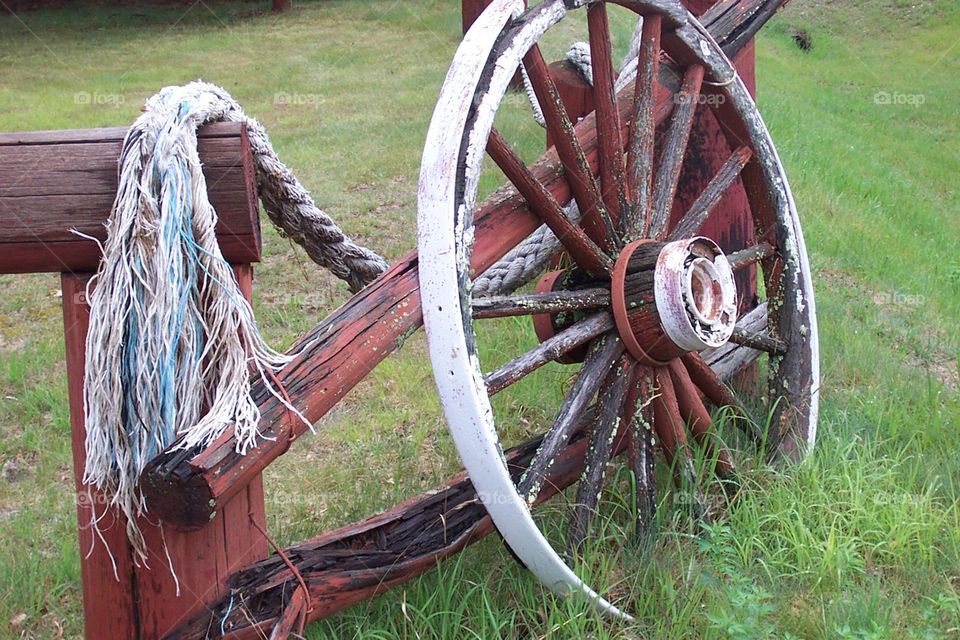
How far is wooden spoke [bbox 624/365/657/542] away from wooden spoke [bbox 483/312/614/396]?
17 centimetres

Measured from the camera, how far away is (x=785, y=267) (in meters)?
3.08

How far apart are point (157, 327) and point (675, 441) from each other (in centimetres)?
146

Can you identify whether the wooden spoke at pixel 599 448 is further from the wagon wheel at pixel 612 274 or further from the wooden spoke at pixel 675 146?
the wooden spoke at pixel 675 146

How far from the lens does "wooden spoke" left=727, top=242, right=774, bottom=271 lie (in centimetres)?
295

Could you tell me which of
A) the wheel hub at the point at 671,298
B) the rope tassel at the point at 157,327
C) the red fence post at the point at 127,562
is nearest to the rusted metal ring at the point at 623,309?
the wheel hub at the point at 671,298

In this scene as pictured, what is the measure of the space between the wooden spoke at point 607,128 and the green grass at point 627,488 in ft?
2.92

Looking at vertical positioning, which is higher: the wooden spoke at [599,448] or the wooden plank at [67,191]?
the wooden plank at [67,191]

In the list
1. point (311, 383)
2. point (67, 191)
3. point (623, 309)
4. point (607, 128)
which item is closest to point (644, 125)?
point (607, 128)

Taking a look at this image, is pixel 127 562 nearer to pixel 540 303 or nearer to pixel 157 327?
pixel 157 327

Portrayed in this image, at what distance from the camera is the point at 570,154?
8.30 feet

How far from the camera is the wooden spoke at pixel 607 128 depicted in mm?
2596

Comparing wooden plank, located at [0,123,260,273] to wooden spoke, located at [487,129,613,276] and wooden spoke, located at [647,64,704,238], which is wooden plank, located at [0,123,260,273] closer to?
wooden spoke, located at [487,129,613,276]

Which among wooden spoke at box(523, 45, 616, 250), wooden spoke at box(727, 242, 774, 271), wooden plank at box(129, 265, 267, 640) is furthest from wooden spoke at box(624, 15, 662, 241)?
wooden plank at box(129, 265, 267, 640)

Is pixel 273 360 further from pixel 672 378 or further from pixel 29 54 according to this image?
pixel 29 54
